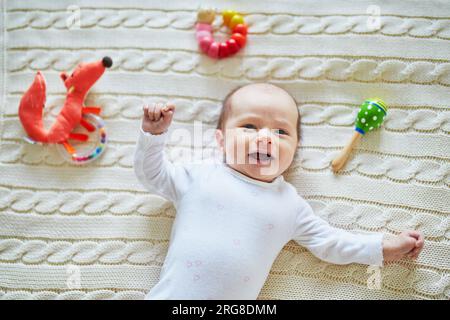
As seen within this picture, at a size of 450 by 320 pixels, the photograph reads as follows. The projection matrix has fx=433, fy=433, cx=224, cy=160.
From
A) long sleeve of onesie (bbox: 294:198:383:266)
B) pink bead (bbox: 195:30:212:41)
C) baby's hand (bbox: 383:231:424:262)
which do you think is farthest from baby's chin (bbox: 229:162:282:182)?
pink bead (bbox: 195:30:212:41)

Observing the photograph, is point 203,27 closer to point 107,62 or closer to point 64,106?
point 107,62

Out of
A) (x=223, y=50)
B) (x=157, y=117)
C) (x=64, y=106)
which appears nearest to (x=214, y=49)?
(x=223, y=50)

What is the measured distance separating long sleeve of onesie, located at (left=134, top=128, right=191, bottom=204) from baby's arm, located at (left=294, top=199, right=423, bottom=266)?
0.33 m

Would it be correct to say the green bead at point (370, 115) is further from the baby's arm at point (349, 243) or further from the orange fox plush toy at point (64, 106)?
the orange fox plush toy at point (64, 106)

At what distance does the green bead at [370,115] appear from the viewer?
122 centimetres

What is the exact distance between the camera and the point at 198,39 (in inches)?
52.6

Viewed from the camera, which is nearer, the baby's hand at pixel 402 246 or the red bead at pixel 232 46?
the baby's hand at pixel 402 246

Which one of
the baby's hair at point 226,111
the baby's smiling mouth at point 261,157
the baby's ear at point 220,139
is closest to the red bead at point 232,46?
the baby's hair at point 226,111

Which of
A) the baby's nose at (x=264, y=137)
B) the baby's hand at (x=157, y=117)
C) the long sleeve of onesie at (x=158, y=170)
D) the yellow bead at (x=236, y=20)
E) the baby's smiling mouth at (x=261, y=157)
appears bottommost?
the long sleeve of onesie at (x=158, y=170)

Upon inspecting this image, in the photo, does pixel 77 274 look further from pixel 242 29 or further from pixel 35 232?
pixel 242 29

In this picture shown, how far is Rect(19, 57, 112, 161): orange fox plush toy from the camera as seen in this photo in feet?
4.03

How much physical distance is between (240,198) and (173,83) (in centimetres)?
44

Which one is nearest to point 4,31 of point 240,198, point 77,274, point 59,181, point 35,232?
point 59,181

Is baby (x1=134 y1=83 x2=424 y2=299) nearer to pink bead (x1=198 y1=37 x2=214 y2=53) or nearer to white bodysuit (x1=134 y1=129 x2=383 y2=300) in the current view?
white bodysuit (x1=134 y1=129 x2=383 y2=300)
